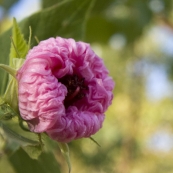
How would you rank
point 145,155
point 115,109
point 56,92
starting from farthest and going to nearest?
point 115,109 < point 145,155 < point 56,92

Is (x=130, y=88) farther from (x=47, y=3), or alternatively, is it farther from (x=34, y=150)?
(x=34, y=150)

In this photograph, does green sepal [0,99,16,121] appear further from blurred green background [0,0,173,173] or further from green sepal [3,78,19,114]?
blurred green background [0,0,173,173]

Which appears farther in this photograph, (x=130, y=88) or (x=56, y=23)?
(x=130, y=88)

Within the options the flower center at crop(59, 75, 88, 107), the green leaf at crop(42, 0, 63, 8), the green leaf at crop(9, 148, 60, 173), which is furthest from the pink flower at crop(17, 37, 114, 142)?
the green leaf at crop(42, 0, 63, 8)

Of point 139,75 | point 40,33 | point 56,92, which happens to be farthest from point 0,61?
point 139,75

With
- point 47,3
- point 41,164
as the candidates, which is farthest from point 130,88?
point 41,164

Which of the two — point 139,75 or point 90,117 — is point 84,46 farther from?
point 139,75

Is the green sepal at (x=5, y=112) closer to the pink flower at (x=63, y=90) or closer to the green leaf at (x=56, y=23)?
the pink flower at (x=63, y=90)
